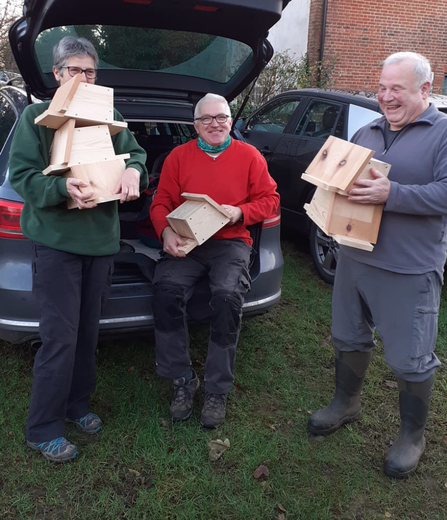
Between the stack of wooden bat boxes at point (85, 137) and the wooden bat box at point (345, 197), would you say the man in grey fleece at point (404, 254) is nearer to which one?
the wooden bat box at point (345, 197)

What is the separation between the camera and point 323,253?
4.94 metres

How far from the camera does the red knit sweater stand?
10.0 feet

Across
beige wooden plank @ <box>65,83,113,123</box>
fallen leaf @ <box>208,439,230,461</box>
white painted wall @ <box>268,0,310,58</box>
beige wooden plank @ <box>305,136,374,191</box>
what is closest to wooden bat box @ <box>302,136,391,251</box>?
beige wooden plank @ <box>305,136,374,191</box>

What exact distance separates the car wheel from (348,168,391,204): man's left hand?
2.48 metres

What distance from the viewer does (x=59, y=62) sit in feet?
7.63

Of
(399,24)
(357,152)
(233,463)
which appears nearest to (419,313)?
(357,152)

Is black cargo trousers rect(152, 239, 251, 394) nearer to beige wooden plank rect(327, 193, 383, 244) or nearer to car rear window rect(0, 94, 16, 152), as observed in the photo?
beige wooden plank rect(327, 193, 383, 244)

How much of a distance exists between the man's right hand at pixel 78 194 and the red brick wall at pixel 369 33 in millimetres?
12200

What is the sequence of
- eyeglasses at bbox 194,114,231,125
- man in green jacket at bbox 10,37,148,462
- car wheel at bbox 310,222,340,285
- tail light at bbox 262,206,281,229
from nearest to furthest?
man in green jacket at bbox 10,37,148,462, eyeglasses at bbox 194,114,231,125, tail light at bbox 262,206,281,229, car wheel at bbox 310,222,340,285

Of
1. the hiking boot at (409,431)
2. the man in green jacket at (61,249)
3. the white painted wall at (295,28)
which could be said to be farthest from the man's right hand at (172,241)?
the white painted wall at (295,28)

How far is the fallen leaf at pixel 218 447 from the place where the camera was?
8.49ft

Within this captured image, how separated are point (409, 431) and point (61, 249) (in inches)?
75.4

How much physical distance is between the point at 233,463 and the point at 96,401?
2.99 ft

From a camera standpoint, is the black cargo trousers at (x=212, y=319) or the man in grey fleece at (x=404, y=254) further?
the black cargo trousers at (x=212, y=319)
